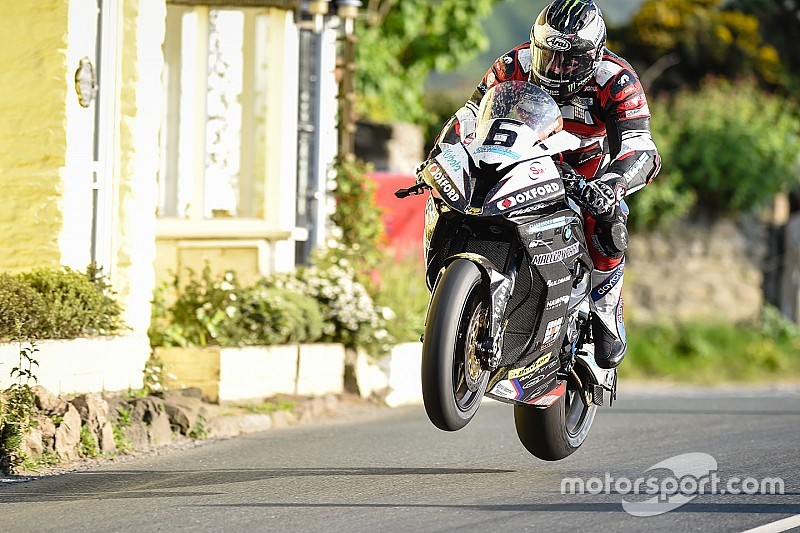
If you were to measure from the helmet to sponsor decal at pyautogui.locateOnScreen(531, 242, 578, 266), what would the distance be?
847 mm

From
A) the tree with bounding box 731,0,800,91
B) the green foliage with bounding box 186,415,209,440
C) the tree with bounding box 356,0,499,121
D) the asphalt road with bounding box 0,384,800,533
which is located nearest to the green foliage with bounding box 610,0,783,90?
the tree with bounding box 731,0,800,91

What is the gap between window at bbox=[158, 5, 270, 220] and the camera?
1227 cm

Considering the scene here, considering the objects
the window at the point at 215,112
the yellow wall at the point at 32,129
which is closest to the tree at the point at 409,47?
the window at the point at 215,112

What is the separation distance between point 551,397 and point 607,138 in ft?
4.29

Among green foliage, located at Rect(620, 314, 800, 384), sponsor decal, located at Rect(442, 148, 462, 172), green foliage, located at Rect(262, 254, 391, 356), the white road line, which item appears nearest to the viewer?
the white road line

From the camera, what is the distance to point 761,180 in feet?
65.9

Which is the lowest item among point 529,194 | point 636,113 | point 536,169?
point 529,194

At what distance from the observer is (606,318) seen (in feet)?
23.2

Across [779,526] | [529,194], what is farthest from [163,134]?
[779,526]

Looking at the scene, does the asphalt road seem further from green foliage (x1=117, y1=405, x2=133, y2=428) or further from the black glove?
the black glove

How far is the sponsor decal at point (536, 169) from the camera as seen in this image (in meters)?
6.20

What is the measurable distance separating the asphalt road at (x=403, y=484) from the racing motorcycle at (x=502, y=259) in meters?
0.48

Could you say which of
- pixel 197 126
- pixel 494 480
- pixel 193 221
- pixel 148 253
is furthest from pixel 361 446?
pixel 197 126

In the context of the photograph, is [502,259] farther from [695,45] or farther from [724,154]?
[695,45]
